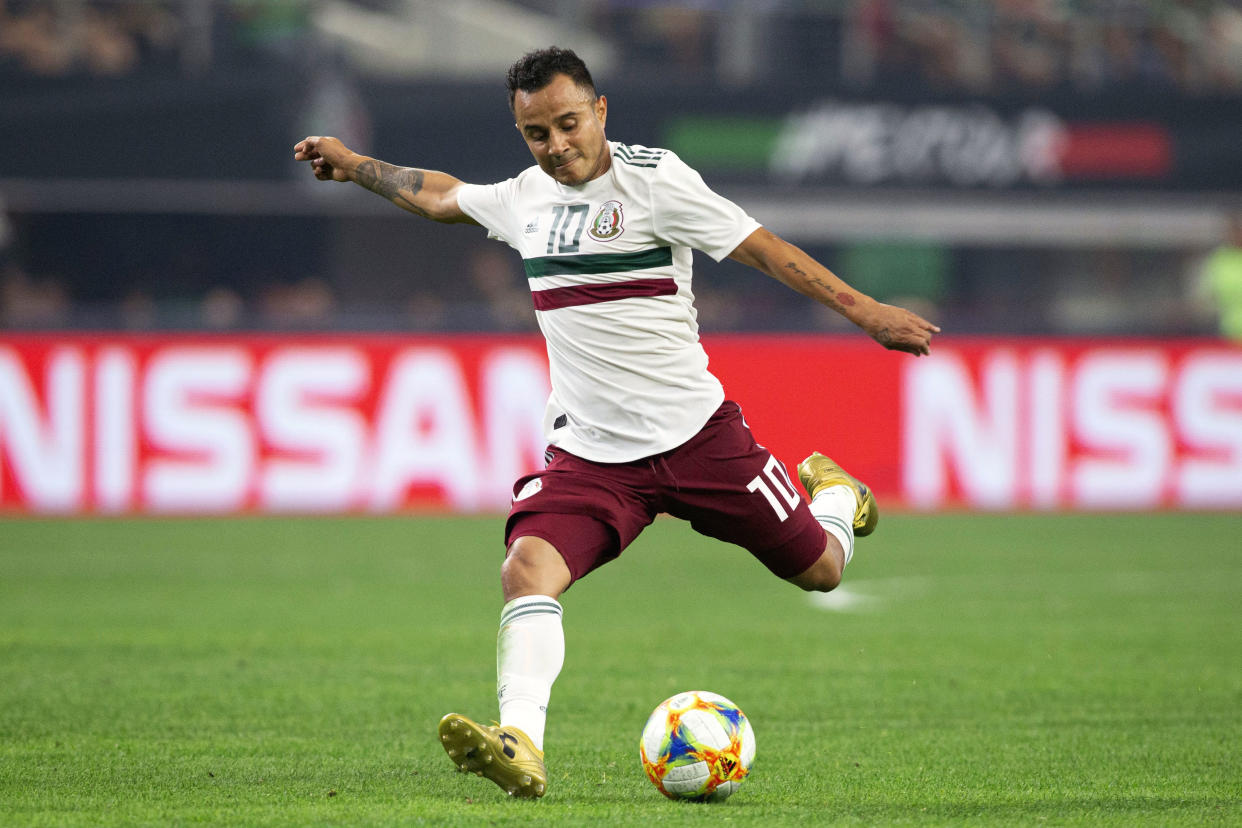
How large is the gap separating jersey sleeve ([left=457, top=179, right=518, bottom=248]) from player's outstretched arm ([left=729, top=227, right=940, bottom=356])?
2.35 feet

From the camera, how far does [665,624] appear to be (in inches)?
363

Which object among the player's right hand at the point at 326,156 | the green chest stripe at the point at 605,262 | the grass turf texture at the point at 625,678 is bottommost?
the grass turf texture at the point at 625,678

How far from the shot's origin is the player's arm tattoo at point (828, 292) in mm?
4953

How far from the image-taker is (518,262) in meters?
19.2

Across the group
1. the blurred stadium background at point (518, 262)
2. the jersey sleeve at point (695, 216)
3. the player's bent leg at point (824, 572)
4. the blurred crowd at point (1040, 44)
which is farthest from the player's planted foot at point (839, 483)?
the blurred crowd at point (1040, 44)

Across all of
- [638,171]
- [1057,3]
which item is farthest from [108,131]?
[638,171]

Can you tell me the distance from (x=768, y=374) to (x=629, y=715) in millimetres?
9252

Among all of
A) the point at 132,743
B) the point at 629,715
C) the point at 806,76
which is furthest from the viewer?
the point at 806,76

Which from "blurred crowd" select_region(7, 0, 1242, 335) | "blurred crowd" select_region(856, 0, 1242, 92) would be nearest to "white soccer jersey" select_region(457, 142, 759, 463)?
"blurred crowd" select_region(7, 0, 1242, 335)

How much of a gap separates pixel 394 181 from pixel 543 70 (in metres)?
0.92

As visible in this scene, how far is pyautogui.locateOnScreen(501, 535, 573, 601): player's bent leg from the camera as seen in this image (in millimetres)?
4918

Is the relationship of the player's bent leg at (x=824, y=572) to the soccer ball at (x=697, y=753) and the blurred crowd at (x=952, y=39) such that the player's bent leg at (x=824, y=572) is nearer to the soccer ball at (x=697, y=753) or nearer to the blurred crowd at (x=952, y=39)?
the soccer ball at (x=697, y=753)

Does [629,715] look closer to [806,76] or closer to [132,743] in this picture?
[132,743]

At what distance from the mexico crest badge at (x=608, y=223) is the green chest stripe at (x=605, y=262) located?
59 mm
